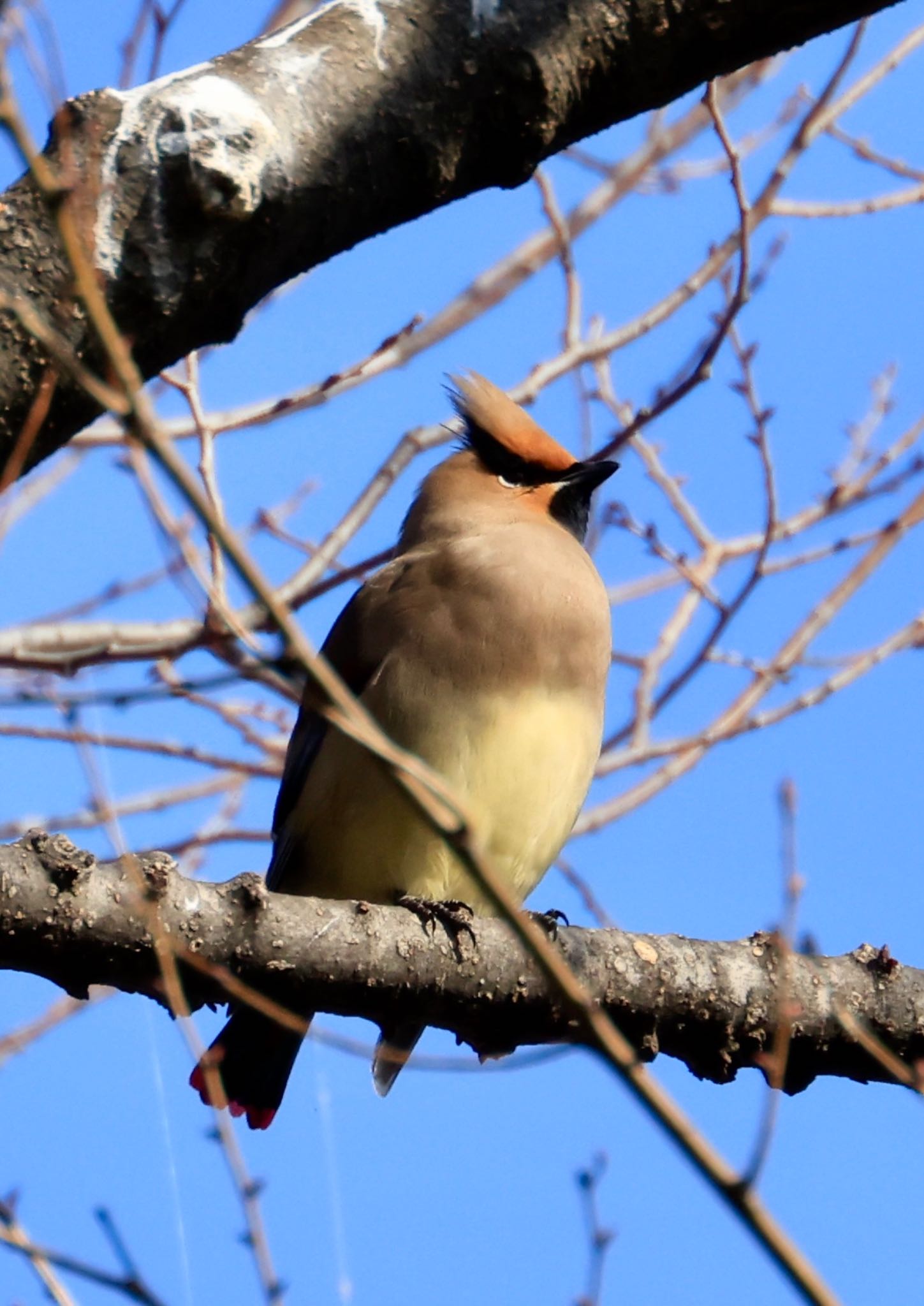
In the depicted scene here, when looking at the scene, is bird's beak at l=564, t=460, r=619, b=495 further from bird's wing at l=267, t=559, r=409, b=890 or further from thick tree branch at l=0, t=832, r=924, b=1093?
thick tree branch at l=0, t=832, r=924, b=1093

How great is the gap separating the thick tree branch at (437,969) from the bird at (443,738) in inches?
29.6

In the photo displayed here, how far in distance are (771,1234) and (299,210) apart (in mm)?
1794

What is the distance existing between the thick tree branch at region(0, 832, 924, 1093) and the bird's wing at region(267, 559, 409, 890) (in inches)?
46.2

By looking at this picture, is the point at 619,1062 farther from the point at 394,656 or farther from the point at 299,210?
the point at 394,656

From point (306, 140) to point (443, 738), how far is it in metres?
1.69

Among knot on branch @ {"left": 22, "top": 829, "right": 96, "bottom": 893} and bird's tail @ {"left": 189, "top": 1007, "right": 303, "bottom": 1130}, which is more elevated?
bird's tail @ {"left": 189, "top": 1007, "right": 303, "bottom": 1130}

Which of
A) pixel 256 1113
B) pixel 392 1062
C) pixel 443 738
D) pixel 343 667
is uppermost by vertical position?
pixel 343 667

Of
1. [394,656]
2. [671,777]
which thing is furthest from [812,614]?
[394,656]

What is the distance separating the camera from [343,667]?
14.8ft

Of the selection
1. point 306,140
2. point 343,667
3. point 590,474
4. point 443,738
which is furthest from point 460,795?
point 306,140

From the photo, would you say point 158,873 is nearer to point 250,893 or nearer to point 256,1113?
point 250,893

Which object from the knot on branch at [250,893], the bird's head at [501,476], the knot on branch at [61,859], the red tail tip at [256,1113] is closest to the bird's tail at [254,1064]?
the red tail tip at [256,1113]

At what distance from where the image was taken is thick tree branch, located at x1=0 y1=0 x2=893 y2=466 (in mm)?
2623

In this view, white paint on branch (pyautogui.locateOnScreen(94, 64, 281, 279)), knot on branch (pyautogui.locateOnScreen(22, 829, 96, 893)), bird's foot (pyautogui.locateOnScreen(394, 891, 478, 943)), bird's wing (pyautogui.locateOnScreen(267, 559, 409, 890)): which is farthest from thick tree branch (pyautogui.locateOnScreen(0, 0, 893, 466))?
bird's wing (pyautogui.locateOnScreen(267, 559, 409, 890))
